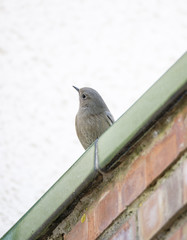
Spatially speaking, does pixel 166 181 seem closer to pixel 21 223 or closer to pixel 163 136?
pixel 163 136

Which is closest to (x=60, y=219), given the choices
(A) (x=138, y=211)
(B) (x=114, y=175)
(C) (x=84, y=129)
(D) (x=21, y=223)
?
(D) (x=21, y=223)

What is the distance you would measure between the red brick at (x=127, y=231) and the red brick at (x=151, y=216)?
0.03 meters

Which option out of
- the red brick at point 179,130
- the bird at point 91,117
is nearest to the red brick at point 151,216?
the red brick at point 179,130

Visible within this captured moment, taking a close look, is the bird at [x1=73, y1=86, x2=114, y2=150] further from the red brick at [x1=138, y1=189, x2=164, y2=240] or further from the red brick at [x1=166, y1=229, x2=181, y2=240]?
the red brick at [x1=166, y1=229, x2=181, y2=240]

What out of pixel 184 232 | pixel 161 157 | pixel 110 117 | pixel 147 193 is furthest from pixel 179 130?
pixel 110 117

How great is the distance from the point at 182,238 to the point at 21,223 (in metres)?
0.91

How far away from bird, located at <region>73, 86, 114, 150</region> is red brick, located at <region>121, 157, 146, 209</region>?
2462mm

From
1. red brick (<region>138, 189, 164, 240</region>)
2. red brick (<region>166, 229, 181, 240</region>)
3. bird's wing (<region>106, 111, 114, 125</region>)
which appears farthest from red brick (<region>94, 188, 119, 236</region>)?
bird's wing (<region>106, 111, 114, 125</region>)

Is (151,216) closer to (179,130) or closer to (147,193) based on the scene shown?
(147,193)

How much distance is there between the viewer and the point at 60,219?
2127 millimetres

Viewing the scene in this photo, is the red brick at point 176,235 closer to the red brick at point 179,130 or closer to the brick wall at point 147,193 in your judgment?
the brick wall at point 147,193

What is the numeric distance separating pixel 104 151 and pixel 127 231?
0.30 metres

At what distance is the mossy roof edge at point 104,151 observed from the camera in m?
1.71

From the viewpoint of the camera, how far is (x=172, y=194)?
1.56m
